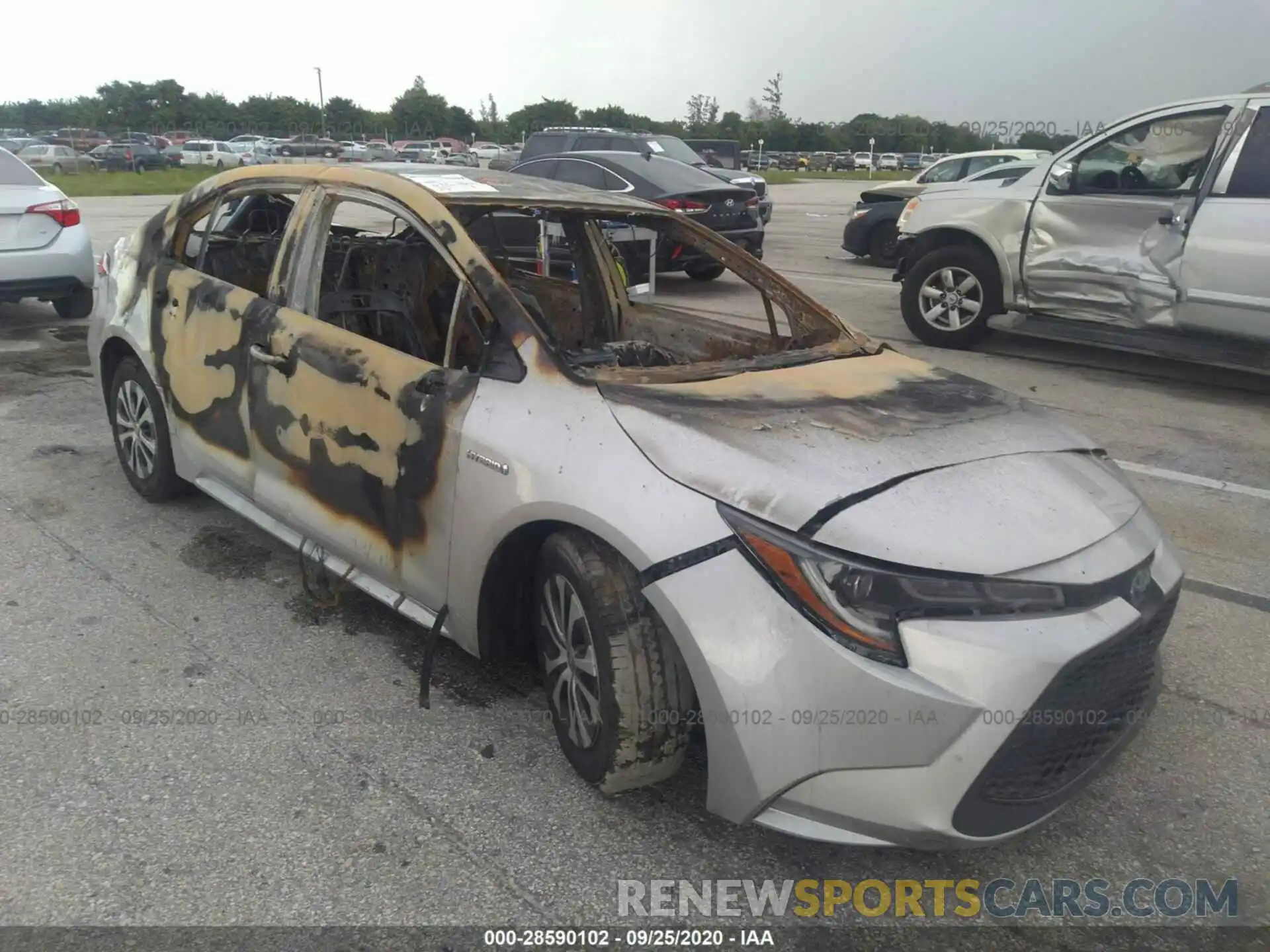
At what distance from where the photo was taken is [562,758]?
283 cm

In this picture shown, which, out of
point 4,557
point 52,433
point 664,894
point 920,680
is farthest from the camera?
point 52,433

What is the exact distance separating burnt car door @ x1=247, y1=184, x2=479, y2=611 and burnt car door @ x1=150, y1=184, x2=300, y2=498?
5.9 inches

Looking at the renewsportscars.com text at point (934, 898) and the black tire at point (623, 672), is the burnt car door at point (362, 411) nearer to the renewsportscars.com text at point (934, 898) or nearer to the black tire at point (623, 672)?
the black tire at point (623, 672)

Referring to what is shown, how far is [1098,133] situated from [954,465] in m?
6.04

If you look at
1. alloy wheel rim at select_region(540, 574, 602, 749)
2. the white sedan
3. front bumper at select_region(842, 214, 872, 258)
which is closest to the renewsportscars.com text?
alloy wheel rim at select_region(540, 574, 602, 749)

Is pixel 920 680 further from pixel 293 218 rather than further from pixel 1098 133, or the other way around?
pixel 1098 133

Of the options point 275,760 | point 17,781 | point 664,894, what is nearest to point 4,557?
point 17,781

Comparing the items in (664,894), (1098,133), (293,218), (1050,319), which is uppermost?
(1098,133)

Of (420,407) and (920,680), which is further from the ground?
(420,407)

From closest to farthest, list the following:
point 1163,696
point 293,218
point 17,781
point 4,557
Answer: point 17,781 → point 1163,696 → point 293,218 → point 4,557

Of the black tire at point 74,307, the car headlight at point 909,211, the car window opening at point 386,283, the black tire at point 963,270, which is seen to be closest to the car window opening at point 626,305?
the car window opening at point 386,283

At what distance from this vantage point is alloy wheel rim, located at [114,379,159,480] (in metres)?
4.38

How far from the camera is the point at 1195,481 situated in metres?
5.21

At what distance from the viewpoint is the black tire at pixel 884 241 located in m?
13.4
